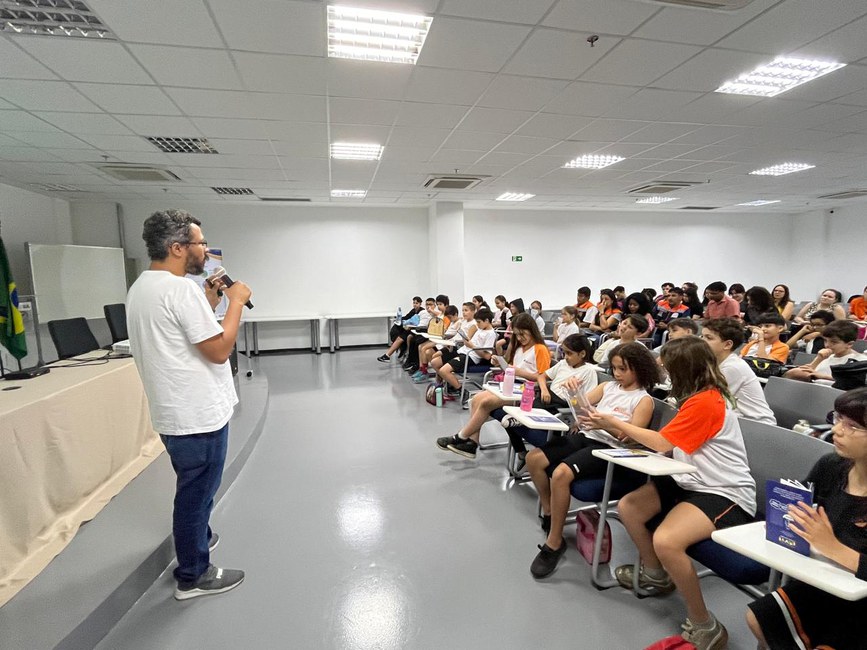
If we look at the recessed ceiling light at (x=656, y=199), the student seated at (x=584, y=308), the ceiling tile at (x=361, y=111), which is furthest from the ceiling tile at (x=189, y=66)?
the recessed ceiling light at (x=656, y=199)

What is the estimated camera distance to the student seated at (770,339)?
381cm

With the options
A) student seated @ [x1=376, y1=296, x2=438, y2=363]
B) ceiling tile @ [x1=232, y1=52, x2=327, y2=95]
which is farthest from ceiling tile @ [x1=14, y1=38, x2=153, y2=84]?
student seated @ [x1=376, y1=296, x2=438, y2=363]

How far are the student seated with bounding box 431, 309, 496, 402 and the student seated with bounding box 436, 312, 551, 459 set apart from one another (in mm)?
1227

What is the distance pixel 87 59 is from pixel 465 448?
4.10 meters

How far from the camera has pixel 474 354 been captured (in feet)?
17.2

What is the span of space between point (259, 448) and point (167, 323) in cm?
253

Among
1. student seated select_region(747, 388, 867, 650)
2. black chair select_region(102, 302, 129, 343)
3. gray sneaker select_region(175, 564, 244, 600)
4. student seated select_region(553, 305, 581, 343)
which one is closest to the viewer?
student seated select_region(747, 388, 867, 650)

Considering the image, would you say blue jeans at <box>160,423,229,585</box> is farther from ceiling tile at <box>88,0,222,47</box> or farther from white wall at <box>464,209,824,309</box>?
white wall at <box>464,209,824,309</box>

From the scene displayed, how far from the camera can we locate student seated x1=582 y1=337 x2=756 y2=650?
5.61 feet

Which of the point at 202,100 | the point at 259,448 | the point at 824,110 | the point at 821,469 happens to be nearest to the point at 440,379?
the point at 259,448

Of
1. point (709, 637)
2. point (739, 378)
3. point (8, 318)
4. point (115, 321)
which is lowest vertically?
point (709, 637)

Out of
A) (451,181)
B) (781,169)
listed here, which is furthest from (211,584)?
(781,169)

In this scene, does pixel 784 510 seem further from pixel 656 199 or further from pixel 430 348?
pixel 656 199

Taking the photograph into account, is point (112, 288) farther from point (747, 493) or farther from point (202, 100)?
point (747, 493)
